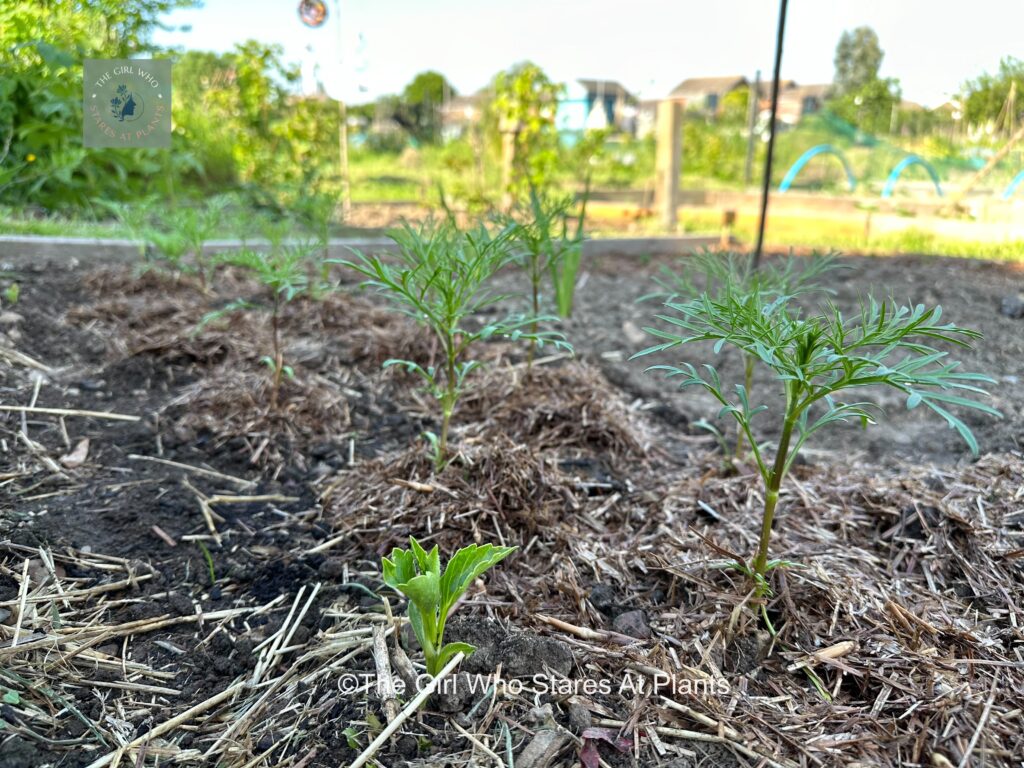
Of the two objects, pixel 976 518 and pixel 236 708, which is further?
pixel 976 518

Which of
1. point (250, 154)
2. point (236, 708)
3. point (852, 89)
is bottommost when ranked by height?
point (236, 708)

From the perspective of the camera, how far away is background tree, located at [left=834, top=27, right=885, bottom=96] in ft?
19.1

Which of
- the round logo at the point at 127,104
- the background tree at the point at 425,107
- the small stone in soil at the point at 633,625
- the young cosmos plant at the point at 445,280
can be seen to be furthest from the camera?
the background tree at the point at 425,107

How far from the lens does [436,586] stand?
3.96 ft

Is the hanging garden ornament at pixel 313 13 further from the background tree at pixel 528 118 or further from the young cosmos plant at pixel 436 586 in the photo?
the young cosmos plant at pixel 436 586

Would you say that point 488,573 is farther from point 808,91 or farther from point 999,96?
point 808,91

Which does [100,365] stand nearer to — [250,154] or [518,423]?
[518,423]

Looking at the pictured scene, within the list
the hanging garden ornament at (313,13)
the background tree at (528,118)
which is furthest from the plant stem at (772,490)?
the background tree at (528,118)

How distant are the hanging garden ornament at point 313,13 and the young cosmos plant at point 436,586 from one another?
450 centimetres

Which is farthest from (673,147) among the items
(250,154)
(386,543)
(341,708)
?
(341,708)

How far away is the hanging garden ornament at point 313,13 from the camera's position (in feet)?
15.8

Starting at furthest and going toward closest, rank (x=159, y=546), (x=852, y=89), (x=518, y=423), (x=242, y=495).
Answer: (x=852, y=89) → (x=518, y=423) → (x=242, y=495) → (x=159, y=546)

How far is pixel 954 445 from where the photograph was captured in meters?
2.54

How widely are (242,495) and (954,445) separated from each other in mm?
2281
